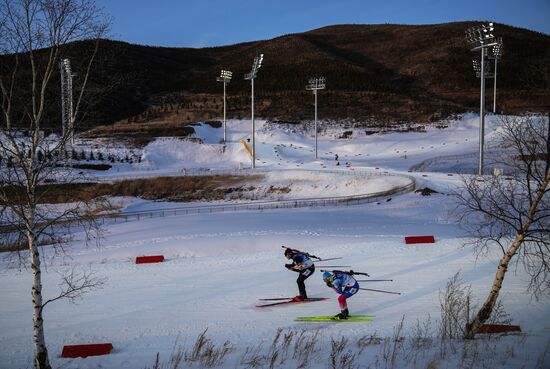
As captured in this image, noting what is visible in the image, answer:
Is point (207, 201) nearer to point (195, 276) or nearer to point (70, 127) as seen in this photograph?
point (195, 276)

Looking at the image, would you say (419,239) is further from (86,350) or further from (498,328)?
(86,350)

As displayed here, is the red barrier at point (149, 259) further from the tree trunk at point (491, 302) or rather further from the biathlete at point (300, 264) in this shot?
the tree trunk at point (491, 302)

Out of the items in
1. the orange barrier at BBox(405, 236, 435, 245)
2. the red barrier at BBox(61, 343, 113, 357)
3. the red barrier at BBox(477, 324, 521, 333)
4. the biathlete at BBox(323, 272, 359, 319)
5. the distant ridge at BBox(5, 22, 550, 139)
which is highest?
the distant ridge at BBox(5, 22, 550, 139)

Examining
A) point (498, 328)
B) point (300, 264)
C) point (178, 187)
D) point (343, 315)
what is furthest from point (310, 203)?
point (498, 328)

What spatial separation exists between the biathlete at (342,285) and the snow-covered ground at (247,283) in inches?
18.1

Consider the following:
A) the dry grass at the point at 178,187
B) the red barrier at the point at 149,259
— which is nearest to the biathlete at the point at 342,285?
the red barrier at the point at 149,259

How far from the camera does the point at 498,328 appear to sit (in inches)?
407

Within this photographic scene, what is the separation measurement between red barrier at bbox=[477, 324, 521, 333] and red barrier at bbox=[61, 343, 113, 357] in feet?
26.4

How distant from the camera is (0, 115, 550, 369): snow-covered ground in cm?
1096

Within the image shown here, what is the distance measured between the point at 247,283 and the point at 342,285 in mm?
4827

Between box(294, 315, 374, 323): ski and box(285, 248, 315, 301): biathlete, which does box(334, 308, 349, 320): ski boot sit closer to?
box(294, 315, 374, 323): ski

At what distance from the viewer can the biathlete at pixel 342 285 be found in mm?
11539

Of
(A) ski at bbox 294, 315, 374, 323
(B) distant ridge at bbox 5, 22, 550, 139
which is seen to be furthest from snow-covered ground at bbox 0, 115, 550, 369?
(B) distant ridge at bbox 5, 22, 550, 139

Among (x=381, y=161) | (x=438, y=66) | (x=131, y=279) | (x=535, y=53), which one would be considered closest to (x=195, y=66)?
(x=438, y=66)
